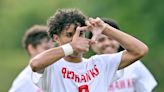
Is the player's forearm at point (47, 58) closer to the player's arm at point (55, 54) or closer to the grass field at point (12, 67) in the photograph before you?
the player's arm at point (55, 54)

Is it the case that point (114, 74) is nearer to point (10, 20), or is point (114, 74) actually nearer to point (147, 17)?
point (147, 17)

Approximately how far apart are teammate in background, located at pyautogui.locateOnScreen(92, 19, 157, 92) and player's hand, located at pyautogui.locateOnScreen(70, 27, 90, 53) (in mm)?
2509

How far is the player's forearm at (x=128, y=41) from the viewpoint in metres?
11.8

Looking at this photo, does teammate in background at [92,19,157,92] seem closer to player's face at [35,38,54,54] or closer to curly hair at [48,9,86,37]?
player's face at [35,38,54,54]

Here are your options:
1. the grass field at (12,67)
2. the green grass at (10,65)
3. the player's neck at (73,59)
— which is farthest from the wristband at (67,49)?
the green grass at (10,65)

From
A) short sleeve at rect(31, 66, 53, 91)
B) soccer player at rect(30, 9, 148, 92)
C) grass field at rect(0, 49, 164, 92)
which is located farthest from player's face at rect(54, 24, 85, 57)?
grass field at rect(0, 49, 164, 92)

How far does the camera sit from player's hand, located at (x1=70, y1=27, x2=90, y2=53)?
37.3ft

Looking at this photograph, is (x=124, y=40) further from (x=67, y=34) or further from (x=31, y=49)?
(x=31, y=49)

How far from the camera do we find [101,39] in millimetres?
14281

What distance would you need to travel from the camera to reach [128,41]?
1181cm

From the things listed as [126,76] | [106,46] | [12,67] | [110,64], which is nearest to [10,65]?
[12,67]

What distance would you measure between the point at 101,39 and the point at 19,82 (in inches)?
46.4

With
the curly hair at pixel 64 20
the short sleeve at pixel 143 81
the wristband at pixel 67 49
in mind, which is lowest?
the short sleeve at pixel 143 81

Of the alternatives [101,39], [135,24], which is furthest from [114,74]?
[135,24]
